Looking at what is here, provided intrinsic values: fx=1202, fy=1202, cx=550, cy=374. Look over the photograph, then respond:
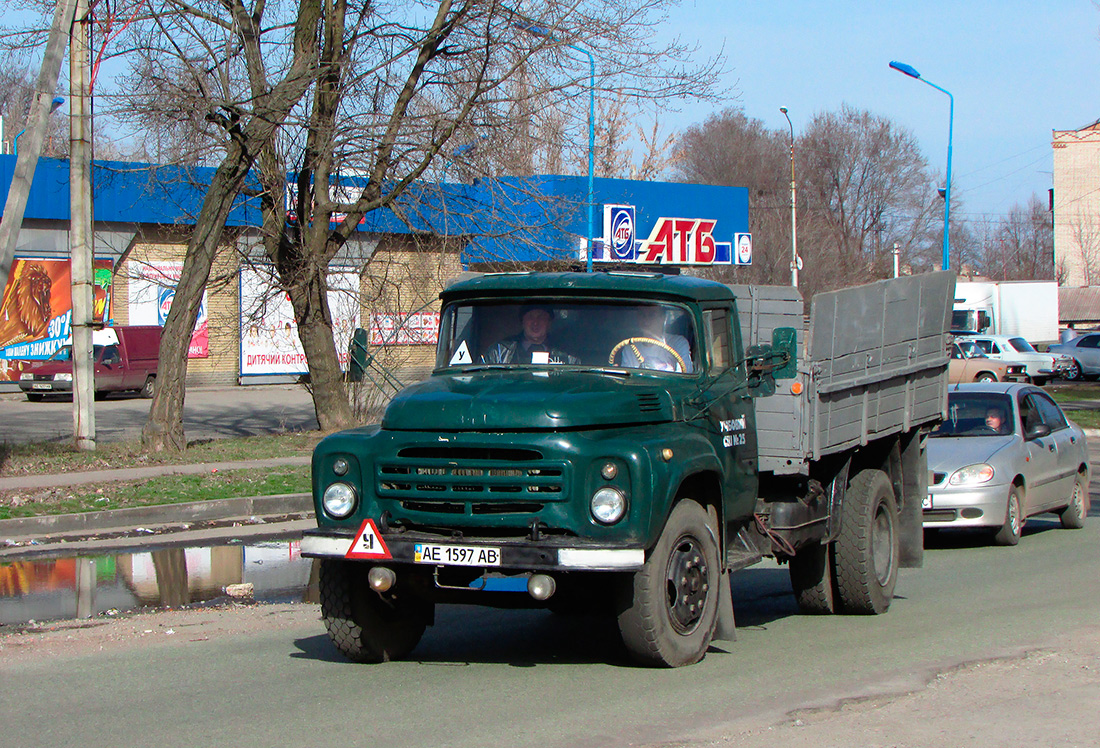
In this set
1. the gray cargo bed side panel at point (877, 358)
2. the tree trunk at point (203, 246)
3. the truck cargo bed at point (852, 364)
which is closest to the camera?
the truck cargo bed at point (852, 364)

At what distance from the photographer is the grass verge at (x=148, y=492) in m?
13.4

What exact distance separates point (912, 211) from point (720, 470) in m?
63.1

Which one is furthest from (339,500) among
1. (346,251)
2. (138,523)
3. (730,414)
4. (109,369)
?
(109,369)

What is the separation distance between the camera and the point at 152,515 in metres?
13.5

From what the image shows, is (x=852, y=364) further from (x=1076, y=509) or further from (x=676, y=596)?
(x=1076, y=509)

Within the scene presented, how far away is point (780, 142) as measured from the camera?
68062 millimetres

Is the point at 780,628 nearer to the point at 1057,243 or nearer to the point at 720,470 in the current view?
the point at 720,470

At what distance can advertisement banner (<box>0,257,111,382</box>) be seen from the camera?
35.5 meters

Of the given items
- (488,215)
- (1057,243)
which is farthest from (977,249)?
(488,215)

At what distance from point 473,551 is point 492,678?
898 millimetres

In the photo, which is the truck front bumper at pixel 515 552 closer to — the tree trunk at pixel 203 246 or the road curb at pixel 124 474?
the road curb at pixel 124 474

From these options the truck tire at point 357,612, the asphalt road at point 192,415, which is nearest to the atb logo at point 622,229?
the asphalt road at point 192,415

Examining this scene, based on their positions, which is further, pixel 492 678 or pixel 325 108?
→ pixel 325 108

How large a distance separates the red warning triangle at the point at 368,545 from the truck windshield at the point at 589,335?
54.5 inches
